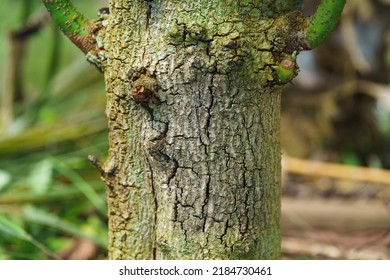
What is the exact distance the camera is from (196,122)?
90 cm

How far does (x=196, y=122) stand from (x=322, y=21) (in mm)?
228

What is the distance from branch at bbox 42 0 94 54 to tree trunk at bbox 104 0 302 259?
5 cm

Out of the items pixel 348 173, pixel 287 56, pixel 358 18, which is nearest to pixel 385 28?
pixel 358 18

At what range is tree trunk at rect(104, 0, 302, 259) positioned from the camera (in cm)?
88

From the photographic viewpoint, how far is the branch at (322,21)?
848 mm

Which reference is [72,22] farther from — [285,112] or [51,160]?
[285,112]

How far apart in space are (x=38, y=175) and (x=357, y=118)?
136cm

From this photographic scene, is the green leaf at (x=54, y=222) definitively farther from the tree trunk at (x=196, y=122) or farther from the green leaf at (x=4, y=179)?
the tree trunk at (x=196, y=122)

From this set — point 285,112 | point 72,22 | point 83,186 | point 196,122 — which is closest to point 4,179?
point 83,186

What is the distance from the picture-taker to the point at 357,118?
101 inches

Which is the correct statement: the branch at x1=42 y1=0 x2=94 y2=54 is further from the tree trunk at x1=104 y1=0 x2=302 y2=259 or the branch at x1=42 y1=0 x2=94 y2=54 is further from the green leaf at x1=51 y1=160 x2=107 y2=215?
the green leaf at x1=51 y1=160 x2=107 y2=215

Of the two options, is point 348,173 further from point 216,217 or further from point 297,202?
point 216,217

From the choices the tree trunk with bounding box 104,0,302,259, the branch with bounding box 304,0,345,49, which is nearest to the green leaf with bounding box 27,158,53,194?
the tree trunk with bounding box 104,0,302,259

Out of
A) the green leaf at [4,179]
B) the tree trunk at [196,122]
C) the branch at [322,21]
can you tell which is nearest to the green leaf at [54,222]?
the green leaf at [4,179]
